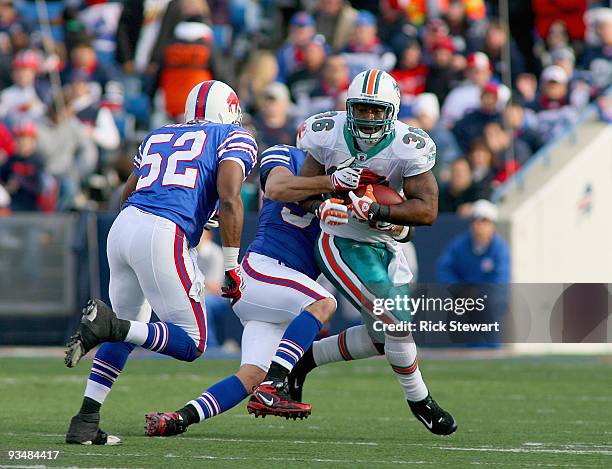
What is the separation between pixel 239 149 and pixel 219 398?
3.70 ft

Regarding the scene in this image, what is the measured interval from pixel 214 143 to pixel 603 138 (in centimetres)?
807

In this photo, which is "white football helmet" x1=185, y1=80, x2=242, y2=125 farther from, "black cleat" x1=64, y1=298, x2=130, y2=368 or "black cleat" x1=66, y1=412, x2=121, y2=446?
"black cleat" x1=66, y1=412, x2=121, y2=446

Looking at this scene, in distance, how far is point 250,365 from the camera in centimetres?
670

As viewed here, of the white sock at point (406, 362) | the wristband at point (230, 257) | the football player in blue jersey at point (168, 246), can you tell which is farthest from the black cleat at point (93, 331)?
the white sock at point (406, 362)

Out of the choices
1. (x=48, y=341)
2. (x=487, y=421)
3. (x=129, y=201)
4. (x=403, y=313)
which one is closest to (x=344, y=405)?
(x=487, y=421)

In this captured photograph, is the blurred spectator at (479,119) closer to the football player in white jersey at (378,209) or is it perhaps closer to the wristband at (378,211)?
the football player in white jersey at (378,209)

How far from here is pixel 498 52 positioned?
15.7 m

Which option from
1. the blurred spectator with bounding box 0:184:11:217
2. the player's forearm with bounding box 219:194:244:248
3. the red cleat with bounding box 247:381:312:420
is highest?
the blurred spectator with bounding box 0:184:11:217

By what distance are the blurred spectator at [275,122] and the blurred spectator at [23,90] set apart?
2.34m

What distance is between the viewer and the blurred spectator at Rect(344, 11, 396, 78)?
15.4 meters

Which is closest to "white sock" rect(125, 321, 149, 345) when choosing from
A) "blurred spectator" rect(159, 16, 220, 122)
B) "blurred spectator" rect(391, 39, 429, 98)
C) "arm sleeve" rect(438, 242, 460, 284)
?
"arm sleeve" rect(438, 242, 460, 284)

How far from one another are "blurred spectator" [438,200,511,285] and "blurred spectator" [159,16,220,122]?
318cm

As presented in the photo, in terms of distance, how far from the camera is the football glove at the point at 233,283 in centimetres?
647

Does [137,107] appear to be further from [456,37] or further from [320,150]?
[320,150]
